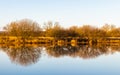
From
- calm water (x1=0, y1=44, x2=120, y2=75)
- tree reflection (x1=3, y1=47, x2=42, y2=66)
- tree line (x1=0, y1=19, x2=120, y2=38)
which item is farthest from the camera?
tree line (x1=0, y1=19, x2=120, y2=38)

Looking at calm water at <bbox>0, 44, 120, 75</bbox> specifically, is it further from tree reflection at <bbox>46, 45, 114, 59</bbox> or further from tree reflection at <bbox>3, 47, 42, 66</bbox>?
tree reflection at <bbox>46, 45, 114, 59</bbox>

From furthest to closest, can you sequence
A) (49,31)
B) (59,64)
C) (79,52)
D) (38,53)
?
(49,31)
(79,52)
(38,53)
(59,64)

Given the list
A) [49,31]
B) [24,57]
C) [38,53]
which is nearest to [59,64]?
[24,57]

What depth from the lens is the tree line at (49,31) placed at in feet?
152

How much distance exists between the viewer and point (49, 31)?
164ft

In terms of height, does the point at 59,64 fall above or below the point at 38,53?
below

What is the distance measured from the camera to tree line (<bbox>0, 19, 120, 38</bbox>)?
46188 millimetres

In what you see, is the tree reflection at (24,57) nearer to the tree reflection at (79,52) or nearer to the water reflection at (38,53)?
the water reflection at (38,53)

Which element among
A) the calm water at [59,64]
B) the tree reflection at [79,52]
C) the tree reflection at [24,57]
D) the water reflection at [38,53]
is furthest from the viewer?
the tree reflection at [79,52]

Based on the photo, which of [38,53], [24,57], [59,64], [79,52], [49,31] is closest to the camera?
[59,64]

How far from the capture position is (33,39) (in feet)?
151

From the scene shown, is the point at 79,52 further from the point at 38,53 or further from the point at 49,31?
the point at 49,31

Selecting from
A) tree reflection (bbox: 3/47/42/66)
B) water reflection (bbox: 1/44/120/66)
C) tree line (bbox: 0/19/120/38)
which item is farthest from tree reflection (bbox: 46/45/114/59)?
tree line (bbox: 0/19/120/38)

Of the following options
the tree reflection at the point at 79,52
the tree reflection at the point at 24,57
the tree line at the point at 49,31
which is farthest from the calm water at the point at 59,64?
the tree line at the point at 49,31
